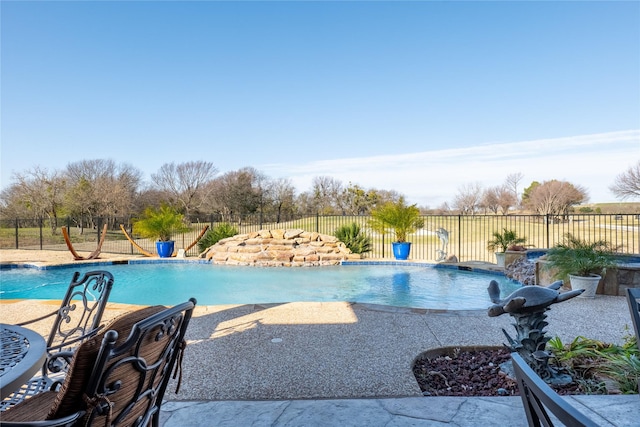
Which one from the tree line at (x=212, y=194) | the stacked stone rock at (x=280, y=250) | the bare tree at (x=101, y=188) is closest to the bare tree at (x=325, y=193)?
the tree line at (x=212, y=194)

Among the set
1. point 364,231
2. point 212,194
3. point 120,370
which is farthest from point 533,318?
point 212,194

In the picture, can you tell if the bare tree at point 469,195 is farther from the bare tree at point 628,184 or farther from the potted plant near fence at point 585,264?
the potted plant near fence at point 585,264

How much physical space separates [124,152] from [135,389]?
76.0 ft

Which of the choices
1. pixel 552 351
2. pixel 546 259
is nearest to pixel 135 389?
pixel 552 351

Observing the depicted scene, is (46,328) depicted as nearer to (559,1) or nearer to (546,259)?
(546,259)

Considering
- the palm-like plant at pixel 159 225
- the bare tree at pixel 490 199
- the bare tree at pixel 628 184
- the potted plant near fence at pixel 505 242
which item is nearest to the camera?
the potted plant near fence at pixel 505 242

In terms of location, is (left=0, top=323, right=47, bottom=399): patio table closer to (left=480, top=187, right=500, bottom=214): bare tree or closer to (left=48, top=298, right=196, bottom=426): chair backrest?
(left=48, top=298, right=196, bottom=426): chair backrest

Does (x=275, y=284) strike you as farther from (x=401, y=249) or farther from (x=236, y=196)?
(x=236, y=196)

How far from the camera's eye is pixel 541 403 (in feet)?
2.21

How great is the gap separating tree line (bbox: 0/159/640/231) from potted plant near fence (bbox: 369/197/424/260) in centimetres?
922

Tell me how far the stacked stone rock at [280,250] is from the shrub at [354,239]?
0.32 meters

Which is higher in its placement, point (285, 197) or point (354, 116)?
point (354, 116)

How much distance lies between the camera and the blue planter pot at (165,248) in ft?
37.1

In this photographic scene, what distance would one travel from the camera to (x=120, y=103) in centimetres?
1356
